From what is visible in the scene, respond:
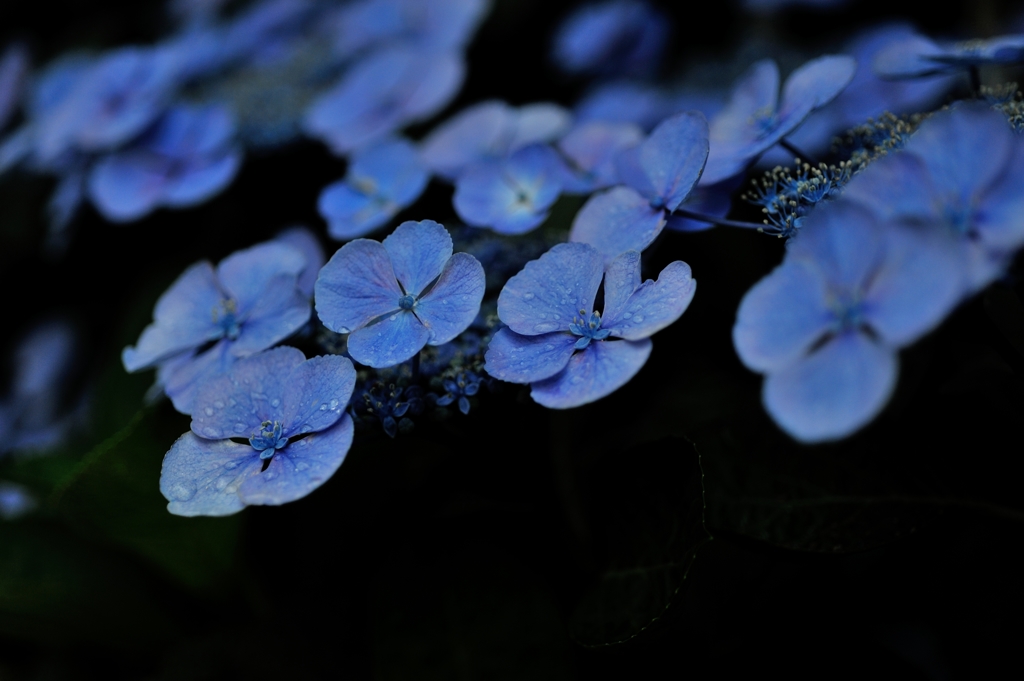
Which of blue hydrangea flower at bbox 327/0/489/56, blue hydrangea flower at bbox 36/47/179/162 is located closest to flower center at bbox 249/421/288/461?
blue hydrangea flower at bbox 36/47/179/162

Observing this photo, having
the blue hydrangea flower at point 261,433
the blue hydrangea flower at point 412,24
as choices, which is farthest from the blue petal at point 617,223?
the blue hydrangea flower at point 412,24

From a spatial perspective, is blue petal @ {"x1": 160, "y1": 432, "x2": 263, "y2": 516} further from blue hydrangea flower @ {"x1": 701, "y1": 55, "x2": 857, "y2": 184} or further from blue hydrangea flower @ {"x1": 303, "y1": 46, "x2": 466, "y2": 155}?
blue hydrangea flower @ {"x1": 303, "y1": 46, "x2": 466, "y2": 155}

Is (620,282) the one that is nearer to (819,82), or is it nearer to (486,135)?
(819,82)

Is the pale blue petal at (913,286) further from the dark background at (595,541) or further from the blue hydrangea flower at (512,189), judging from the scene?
the blue hydrangea flower at (512,189)

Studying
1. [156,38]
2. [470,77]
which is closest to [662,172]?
[470,77]

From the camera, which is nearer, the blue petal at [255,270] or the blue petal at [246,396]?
the blue petal at [246,396]

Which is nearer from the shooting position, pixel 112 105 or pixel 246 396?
pixel 246 396

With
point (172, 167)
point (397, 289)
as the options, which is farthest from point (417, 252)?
point (172, 167)
